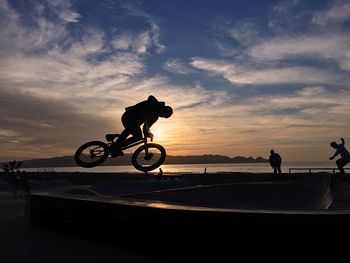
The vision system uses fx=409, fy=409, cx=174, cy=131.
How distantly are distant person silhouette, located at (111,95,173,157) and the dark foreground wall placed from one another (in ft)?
14.0

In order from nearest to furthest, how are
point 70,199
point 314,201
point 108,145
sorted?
point 70,199, point 108,145, point 314,201

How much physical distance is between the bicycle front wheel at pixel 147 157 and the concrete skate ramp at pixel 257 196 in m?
0.97

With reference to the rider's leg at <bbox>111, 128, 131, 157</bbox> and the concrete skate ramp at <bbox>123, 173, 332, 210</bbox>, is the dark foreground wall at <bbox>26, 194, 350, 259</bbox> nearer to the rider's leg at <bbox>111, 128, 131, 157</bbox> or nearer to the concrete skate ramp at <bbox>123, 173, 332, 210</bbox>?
the concrete skate ramp at <bbox>123, 173, 332, 210</bbox>

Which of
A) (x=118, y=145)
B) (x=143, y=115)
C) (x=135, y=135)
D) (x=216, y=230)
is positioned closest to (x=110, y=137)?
(x=118, y=145)

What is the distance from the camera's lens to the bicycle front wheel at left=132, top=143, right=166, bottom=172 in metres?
11.6

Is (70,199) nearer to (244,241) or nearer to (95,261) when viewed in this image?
(95,261)

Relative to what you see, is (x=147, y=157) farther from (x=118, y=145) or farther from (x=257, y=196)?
(x=257, y=196)

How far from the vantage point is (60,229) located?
782 centimetres

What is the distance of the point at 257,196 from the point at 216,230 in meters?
7.97

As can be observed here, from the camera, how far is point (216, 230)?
5.19 metres

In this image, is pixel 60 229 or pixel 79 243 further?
pixel 60 229

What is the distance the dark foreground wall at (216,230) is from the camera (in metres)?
4.75

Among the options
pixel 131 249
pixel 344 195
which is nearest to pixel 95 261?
pixel 131 249

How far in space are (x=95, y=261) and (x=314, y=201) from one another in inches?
366
